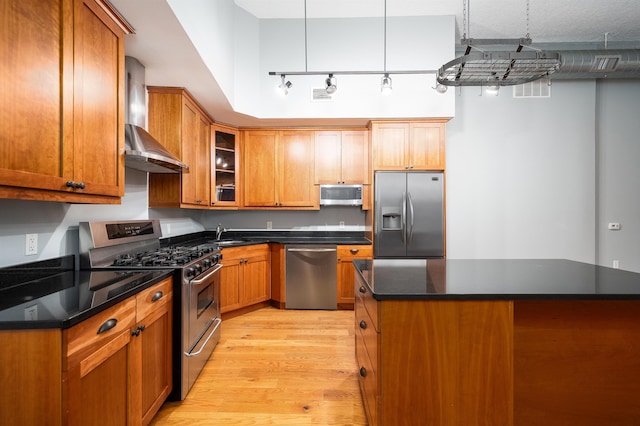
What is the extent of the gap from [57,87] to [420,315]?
2.07 m

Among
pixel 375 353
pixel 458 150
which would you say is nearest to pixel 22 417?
pixel 375 353

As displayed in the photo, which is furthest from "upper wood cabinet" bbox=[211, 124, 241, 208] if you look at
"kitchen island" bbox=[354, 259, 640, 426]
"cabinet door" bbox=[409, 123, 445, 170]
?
"kitchen island" bbox=[354, 259, 640, 426]

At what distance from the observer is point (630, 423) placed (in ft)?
4.83

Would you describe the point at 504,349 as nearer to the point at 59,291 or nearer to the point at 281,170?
the point at 59,291

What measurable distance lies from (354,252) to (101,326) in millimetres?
3014

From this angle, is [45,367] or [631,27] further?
[631,27]

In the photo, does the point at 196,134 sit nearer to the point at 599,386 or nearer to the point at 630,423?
the point at 599,386

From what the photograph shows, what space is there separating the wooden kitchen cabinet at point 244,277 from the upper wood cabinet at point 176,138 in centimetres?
83

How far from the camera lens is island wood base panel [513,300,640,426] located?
1457 mm

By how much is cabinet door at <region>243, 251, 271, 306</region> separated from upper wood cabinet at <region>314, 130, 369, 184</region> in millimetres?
1392

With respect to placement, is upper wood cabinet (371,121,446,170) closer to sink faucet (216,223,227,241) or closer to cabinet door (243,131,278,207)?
cabinet door (243,131,278,207)

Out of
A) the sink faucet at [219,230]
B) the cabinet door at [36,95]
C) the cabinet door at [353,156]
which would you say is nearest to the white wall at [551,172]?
the sink faucet at [219,230]

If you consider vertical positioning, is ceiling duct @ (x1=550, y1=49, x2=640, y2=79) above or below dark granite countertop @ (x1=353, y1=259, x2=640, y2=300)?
above

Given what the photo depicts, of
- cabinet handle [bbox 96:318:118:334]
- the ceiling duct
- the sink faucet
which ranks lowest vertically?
cabinet handle [bbox 96:318:118:334]
